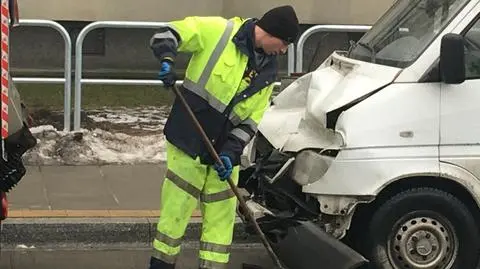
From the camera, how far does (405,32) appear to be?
6.18 meters

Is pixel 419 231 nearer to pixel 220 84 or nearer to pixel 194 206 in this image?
pixel 194 206

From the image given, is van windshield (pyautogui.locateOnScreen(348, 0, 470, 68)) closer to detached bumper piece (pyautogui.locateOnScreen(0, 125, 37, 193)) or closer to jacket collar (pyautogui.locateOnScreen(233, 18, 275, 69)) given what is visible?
jacket collar (pyautogui.locateOnScreen(233, 18, 275, 69))

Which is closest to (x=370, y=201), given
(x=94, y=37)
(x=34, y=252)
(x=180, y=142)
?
(x=180, y=142)

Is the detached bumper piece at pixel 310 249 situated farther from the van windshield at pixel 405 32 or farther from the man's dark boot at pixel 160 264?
the van windshield at pixel 405 32

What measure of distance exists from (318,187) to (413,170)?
588mm

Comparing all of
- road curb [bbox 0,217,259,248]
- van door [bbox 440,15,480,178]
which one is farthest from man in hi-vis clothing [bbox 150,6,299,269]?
road curb [bbox 0,217,259,248]

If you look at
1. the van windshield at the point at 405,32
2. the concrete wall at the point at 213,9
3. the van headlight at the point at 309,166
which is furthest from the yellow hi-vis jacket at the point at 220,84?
the concrete wall at the point at 213,9

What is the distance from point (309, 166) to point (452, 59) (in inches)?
42.8

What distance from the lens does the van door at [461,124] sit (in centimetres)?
559

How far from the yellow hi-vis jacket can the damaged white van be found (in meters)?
0.59

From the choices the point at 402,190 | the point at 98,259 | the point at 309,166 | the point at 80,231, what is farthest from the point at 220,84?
the point at 80,231

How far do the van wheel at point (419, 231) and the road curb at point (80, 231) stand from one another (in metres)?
1.71

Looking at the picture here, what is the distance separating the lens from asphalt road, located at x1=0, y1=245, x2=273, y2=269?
617cm

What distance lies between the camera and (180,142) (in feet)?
17.1
